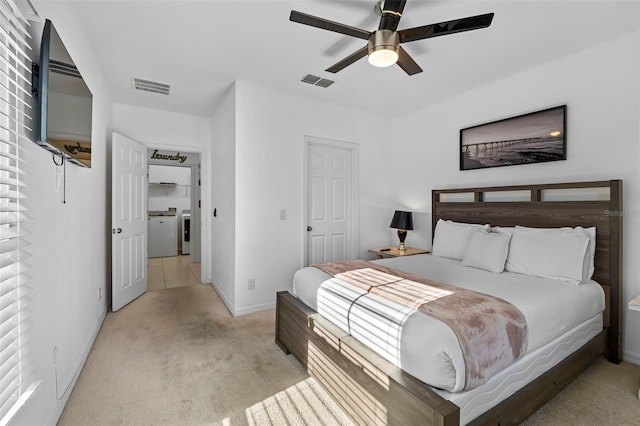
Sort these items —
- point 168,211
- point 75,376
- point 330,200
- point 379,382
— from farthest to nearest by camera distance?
point 168,211 → point 330,200 → point 75,376 → point 379,382

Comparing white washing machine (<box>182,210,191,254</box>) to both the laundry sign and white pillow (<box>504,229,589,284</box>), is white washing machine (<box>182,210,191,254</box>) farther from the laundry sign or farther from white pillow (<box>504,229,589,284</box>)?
white pillow (<box>504,229,589,284</box>)

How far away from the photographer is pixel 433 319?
1.47 m

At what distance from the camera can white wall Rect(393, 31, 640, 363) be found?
7.70 ft

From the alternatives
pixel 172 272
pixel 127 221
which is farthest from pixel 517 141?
pixel 172 272

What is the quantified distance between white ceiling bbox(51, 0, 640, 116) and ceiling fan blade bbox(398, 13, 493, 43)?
31cm

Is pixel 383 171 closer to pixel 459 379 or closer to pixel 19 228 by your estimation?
pixel 459 379

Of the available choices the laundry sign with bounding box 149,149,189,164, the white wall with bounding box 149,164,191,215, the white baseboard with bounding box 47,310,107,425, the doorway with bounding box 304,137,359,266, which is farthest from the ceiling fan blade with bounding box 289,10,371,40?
the white wall with bounding box 149,164,191,215

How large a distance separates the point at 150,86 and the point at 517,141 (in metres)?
4.12

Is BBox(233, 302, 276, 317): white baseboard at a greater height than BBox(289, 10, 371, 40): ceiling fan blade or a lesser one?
lesser

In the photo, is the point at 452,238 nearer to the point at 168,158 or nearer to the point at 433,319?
the point at 433,319

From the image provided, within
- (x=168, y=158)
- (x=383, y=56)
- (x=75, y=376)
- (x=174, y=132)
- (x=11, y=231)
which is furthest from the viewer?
(x=168, y=158)

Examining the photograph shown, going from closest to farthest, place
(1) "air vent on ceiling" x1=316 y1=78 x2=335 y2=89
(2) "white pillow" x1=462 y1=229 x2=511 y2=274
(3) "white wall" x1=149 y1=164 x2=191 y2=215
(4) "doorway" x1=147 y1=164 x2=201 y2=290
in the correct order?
(2) "white pillow" x1=462 y1=229 x2=511 y2=274, (1) "air vent on ceiling" x1=316 y1=78 x2=335 y2=89, (4) "doorway" x1=147 y1=164 x2=201 y2=290, (3) "white wall" x1=149 y1=164 x2=191 y2=215

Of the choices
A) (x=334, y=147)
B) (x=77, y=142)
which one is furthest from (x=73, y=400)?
(x=334, y=147)

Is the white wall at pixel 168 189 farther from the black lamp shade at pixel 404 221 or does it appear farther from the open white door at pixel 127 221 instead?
the black lamp shade at pixel 404 221
